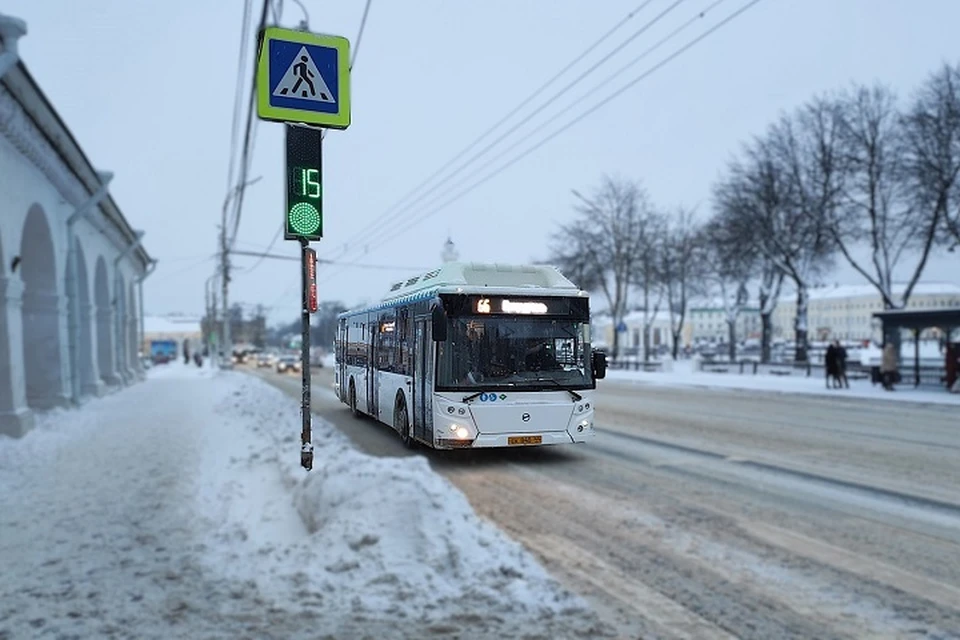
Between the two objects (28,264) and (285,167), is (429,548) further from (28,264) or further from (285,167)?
(28,264)

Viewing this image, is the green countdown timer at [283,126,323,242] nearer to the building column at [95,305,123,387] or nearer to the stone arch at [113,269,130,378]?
the building column at [95,305,123,387]

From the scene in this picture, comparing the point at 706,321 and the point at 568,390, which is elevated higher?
the point at 706,321

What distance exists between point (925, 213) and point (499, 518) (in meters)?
32.3

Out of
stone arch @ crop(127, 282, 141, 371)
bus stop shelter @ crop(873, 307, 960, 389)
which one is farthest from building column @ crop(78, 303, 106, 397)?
bus stop shelter @ crop(873, 307, 960, 389)

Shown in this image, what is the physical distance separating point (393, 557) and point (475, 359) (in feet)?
7.50

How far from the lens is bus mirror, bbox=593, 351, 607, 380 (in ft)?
11.7

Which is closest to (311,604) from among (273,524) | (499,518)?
(273,524)

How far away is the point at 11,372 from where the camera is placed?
13.4m

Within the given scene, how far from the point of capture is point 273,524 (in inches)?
180

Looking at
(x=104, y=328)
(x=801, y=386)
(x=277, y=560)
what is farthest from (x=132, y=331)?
(x=277, y=560)

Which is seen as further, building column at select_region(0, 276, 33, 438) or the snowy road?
building column at select_region(0, 276, 33, 438)

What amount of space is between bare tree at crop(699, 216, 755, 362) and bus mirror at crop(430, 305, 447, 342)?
38.0m

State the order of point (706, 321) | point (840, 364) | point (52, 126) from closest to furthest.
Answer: point (52, 126), point (840, 364), point (706, 321)

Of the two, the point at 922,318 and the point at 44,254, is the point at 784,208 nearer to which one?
the point at 922,318
